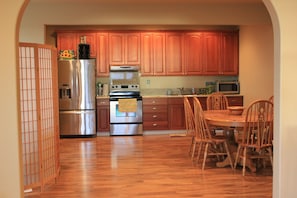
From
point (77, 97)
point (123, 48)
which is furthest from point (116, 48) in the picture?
point (77, 97)

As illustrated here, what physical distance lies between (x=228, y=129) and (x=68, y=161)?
2538 millimetres

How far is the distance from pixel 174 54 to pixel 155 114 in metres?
1.48

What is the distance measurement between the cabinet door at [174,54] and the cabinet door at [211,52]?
571 mm

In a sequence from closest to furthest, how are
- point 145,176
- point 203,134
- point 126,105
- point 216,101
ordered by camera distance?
1. point 145,176
2. point 203,134
3. point 216,101
4. point 126,105

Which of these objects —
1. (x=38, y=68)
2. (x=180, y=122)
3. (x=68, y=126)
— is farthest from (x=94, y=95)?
(x=38, y=68)

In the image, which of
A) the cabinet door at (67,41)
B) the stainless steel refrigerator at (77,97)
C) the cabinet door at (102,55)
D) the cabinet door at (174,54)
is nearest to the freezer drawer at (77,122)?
the stainless steel refrigerator at (77,97)

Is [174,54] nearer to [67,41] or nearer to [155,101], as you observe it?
[155,101]

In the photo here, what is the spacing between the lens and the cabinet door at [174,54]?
7910mm

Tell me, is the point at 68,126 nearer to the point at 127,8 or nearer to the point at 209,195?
the point at 127,8

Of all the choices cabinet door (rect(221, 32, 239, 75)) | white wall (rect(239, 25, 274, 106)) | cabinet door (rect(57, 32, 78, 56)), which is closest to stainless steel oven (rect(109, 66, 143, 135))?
cabinet door (rect(57, 32, 78, 56))

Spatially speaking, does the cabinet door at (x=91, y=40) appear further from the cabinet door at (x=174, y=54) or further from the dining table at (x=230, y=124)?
the dining table at (x=230, y=124)

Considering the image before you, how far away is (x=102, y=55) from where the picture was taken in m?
7.78
